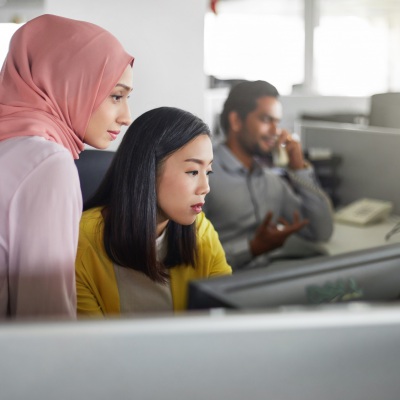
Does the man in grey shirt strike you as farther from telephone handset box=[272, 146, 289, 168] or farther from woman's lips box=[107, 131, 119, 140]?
woman's lips box=[107, 131, 119, 140]

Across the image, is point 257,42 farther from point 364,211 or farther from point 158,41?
Result: point 364,211

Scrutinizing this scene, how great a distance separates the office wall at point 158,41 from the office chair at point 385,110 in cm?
46

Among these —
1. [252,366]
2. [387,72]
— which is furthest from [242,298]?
[387,72]

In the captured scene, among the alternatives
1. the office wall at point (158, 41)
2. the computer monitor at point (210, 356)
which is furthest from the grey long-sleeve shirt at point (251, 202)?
the computer monitor at point (210, 356)

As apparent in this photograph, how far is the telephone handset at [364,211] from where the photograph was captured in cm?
111

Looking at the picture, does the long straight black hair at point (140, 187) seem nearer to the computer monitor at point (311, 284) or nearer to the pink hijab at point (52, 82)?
the pink hijab at point (52, 82)

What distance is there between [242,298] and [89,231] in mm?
286

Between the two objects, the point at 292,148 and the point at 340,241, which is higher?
the point at 292,148

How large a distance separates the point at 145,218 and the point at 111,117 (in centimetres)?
13

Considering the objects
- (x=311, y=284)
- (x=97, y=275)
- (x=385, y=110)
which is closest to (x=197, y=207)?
(x=97, y=275)

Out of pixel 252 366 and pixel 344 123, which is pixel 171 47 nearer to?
pixel 252 366

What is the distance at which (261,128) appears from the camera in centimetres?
98

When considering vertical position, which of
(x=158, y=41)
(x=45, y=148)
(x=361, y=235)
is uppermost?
(x=158, y=41)

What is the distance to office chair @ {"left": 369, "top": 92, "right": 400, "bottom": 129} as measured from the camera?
44.9 inches
